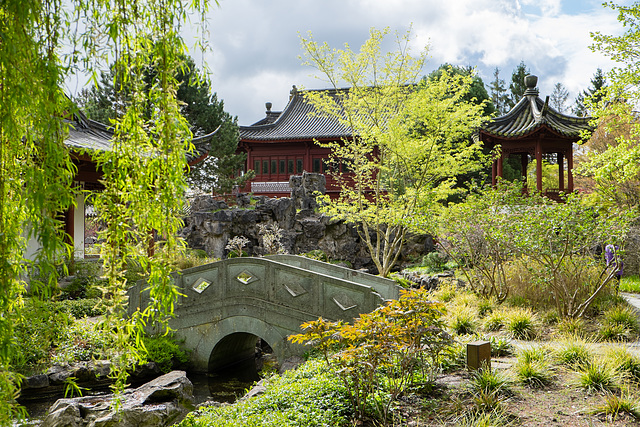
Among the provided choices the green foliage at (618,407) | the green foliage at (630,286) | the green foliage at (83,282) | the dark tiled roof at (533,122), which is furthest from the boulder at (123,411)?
the dark tiled roof at (533,122)

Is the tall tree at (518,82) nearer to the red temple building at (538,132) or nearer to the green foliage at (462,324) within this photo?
the red temple building at (538,132)

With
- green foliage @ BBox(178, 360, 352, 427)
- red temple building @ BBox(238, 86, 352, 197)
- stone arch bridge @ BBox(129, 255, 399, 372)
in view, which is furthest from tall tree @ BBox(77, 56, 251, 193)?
green foliage @ BBox(178, 360, 352, 427)

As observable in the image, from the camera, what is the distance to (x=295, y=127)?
27.1 m

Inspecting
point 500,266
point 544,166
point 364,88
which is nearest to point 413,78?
point 364,88

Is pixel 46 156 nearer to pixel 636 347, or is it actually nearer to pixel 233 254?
pixel 636 347

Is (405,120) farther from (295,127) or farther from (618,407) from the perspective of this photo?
(295,127)

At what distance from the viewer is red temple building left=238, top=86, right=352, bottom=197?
26219mm

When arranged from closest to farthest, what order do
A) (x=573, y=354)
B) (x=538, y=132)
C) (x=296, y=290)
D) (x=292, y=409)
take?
1. (x=292, y=409)
2. (x=573, y=354)
3. (x=296, y=290)
4. (x=538, y=132)

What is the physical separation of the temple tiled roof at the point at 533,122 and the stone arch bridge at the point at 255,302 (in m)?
10.3

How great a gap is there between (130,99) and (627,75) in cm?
1046

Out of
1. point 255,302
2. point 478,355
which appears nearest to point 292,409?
point 478,355

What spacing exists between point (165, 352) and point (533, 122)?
14.4m

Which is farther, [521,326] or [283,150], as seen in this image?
[283,150]

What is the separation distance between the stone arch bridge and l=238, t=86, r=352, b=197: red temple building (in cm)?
1687
